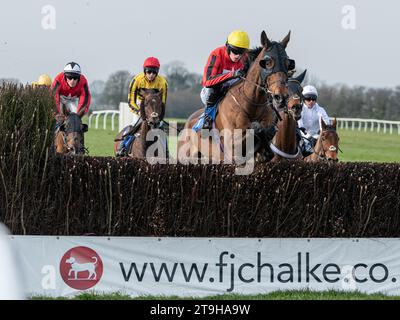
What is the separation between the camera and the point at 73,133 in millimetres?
10344

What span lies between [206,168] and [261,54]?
1813 millimetres

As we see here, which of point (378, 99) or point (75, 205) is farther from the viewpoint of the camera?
point (378, 99)

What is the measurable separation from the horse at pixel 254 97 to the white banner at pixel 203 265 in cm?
138

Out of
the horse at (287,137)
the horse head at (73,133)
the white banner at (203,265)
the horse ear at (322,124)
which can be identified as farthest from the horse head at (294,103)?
the horse head at (73,133)

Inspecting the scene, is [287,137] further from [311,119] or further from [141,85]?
[141,85]

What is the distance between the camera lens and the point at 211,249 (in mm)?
6688

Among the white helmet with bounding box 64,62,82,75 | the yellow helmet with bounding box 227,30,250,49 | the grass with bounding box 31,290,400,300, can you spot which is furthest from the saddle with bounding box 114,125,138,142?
the grass with bounding box 31,290,400,300

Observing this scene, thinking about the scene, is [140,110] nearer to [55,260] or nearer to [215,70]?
[215,70]

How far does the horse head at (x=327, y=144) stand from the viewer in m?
10.1

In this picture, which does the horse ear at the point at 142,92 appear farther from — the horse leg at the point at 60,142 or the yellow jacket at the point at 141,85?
the horse leg at the point at 60,142

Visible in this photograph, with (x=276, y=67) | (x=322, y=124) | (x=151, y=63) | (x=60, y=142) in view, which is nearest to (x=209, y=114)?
(x=276, y=67)

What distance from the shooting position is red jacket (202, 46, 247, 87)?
338 inches

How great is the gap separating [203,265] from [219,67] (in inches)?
116
